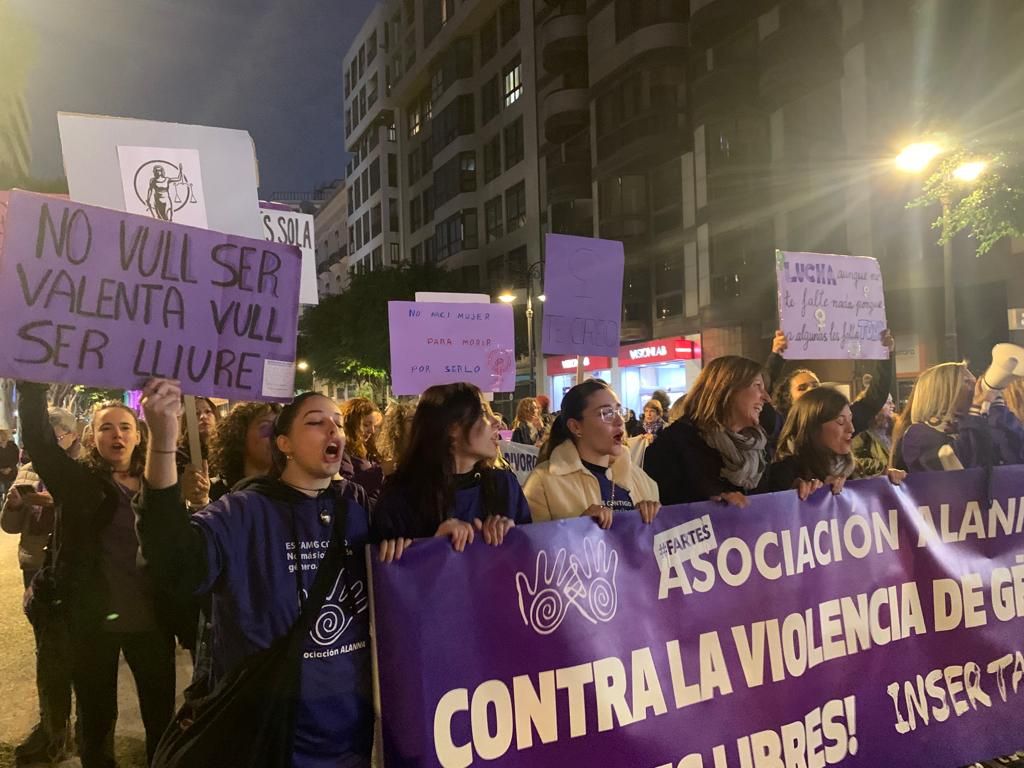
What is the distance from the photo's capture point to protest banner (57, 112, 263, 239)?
3.90 meters

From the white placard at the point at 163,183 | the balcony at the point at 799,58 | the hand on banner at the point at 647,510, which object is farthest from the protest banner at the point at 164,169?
the balcony at the point at 799,58

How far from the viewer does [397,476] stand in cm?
277

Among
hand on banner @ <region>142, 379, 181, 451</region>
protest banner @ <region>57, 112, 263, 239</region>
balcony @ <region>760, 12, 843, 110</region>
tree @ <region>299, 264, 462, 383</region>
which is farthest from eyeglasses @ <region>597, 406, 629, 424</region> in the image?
tree @ <region>299, 264, 462, 383</region>

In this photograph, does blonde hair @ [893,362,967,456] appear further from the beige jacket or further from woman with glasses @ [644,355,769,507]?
the beige jacket

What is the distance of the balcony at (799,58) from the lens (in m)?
21.2

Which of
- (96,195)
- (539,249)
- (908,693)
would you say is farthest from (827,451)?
(539,249)

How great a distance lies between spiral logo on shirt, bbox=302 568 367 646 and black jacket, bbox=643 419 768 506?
1.60 metres

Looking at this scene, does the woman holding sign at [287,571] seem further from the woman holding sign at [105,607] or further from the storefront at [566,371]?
the storefront at [566,371]

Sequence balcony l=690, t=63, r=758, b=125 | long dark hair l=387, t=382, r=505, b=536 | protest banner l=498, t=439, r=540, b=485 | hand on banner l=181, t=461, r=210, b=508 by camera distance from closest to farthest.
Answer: long dark hair l=387, t=382, r=505, b=536 → hand on banner l=181, t=461, r=210, b=508 → protest banner l=498, t=439, r=540, b=485 → balcony l=690, t=63, r=758, b=125

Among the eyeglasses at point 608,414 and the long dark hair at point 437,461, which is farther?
the eyeglasses at point 608,414

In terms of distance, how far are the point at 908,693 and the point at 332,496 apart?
2592 millimetres

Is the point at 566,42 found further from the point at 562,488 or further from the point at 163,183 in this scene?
the point at 562,488

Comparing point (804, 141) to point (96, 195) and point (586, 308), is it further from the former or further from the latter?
point (96, 195)

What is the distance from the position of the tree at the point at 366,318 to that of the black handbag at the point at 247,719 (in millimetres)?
35916
